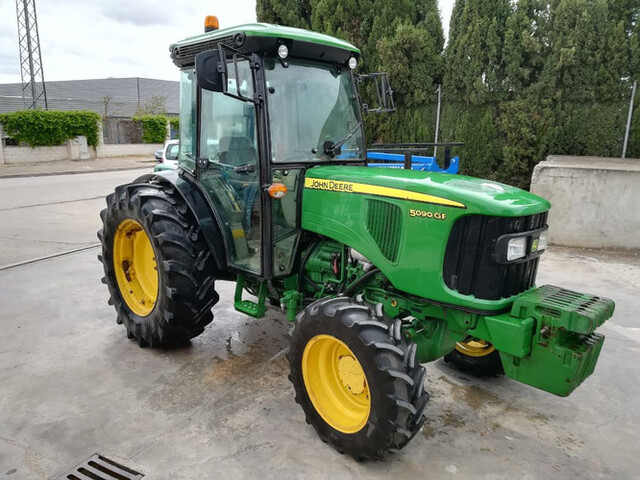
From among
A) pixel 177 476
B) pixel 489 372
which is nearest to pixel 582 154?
pixel 489 372

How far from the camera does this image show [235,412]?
3168 mm

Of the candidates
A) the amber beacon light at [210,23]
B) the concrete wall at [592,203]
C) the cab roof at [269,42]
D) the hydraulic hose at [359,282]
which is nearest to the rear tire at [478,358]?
the hydraulic hose at [359,282]

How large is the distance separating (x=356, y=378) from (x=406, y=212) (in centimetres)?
97

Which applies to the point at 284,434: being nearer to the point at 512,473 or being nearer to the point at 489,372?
the point at 512,473

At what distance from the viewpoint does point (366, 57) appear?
477 inches

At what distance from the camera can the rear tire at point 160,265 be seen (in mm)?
3662

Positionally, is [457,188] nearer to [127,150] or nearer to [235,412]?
[235,412]

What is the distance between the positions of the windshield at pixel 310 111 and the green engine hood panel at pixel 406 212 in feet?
0.75

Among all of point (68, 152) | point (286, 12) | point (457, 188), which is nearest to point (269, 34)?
point (457, 188)

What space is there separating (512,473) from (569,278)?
400cm

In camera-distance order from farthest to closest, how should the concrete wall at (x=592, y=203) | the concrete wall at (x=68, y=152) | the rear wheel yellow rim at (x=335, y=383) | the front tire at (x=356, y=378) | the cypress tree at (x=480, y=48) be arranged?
the concrete wall at (x=68, y=152)
the cypress tree at (x=480, y=48)
the concrete wall at (x=592, y=203)
the rear wheel yellow rim at (x=335, y=383)
the front tire at (x=356, y=378)

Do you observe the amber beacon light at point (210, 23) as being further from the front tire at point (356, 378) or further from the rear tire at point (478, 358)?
the rear tire at point (478, 358)

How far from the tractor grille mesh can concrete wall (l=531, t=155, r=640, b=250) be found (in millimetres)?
5590

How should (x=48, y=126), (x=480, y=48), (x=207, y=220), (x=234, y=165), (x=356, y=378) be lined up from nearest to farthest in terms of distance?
(x=356, y=378) < (x=234, y=165) < (x=207, y=220) < (x=480, y=48) < (x=48, y=126)
